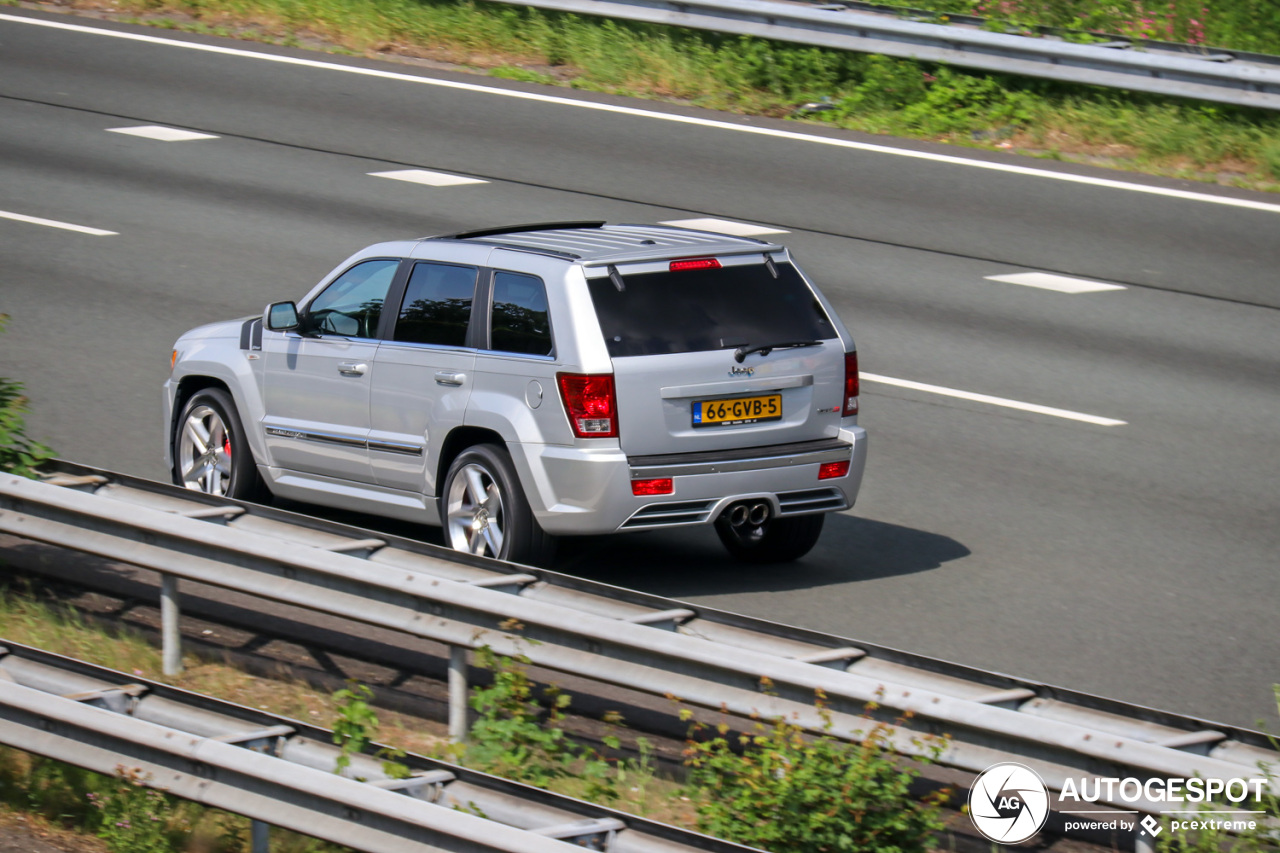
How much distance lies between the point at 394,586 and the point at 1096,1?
57.2ft

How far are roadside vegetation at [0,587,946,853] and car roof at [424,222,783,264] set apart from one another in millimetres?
2542

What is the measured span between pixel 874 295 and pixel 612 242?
583cm

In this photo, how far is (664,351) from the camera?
8.67m

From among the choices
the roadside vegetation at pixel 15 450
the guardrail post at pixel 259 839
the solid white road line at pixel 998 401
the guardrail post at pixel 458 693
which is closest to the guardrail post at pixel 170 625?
the roadside vegetation at pixel 15 450

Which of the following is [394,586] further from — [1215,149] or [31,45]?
[31,45]

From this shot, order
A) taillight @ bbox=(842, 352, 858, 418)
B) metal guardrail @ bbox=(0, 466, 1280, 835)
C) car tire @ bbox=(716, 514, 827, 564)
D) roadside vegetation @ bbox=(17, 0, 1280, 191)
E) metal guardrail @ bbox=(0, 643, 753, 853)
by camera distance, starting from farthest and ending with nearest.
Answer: roadside vegetation @ bbox=(17, 0, 1280, 191)
car tire @ bbox=(716, 514, 827, 564)
taillight @ bbox=(842, 352, 858, 418)
metal guardrail @ bbox=(0, 466, 1280, 835)
metal guardrail @ bbox=(0, 643, 753, 853)

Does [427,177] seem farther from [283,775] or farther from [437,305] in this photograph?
[283,775]

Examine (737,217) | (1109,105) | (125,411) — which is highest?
(1109,105)

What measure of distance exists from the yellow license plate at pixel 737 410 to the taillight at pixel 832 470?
0.36m

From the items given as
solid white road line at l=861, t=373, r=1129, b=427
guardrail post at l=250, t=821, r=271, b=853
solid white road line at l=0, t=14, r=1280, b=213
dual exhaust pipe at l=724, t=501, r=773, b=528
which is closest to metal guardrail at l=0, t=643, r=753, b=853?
guardrail post at l=250, t=821, r=271, b=853

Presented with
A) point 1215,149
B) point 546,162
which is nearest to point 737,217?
point 546,162

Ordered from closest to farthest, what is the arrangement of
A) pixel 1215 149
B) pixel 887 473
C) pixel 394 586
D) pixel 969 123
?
pixel 394 586, pixel 887 473, pixel 1215 149, pixel 969 123

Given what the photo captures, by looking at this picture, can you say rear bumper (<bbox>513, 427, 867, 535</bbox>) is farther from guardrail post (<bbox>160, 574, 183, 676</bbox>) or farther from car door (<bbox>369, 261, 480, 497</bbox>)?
guardrail post (<bbox>160, 574, 183, 676</bbox>)

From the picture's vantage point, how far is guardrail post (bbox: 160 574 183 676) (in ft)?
24.0
